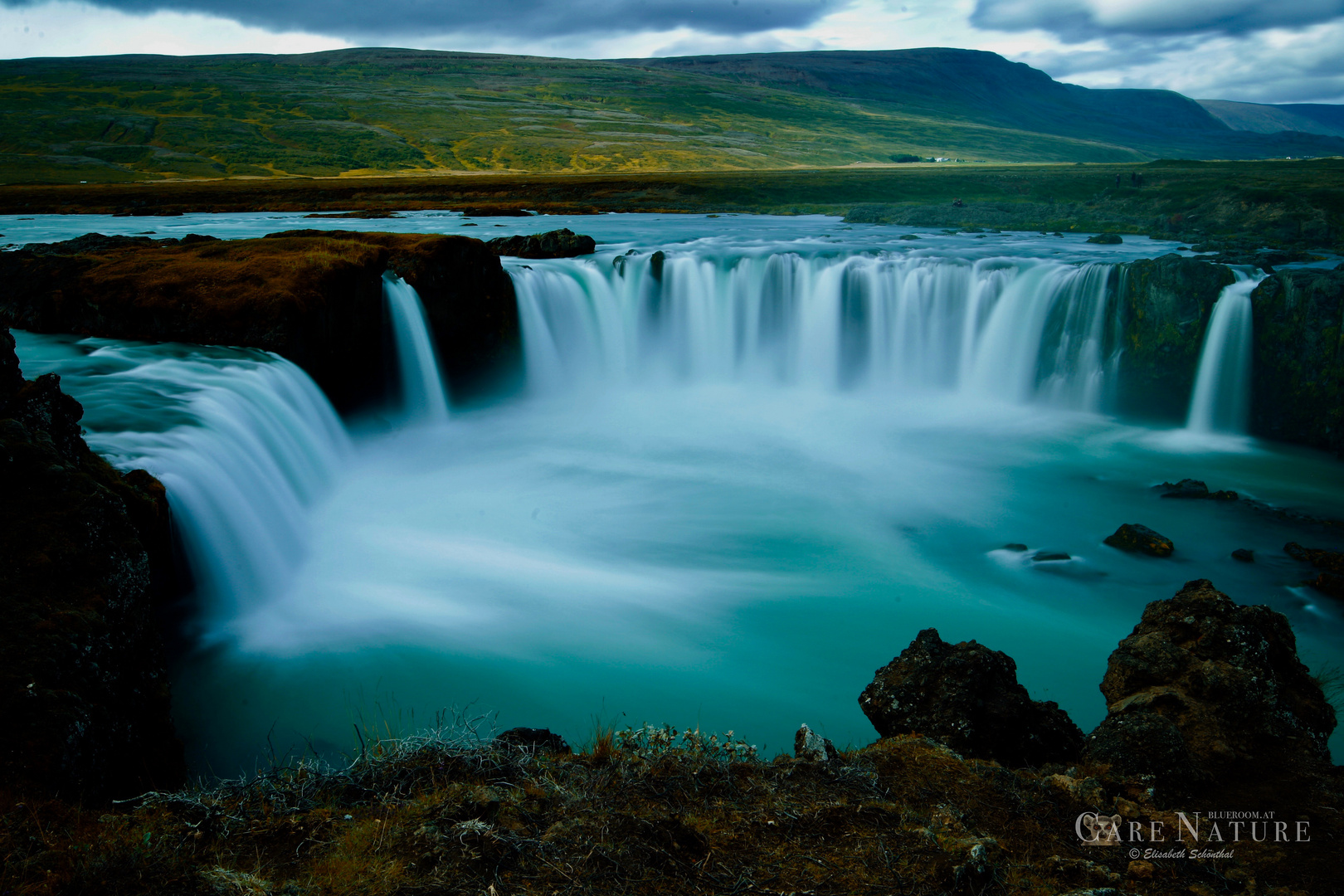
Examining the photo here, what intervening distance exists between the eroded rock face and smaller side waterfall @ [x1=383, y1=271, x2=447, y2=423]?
44.2 feet

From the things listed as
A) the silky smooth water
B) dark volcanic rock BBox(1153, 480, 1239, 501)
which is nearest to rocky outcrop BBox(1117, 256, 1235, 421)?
the silky smooth water

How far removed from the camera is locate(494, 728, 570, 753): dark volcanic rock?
474cm

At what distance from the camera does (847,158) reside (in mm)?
135375

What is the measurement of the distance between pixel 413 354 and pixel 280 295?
3.59m

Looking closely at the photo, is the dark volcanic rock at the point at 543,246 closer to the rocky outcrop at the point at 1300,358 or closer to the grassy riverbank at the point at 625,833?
the rocky outcrop at the point at 1300,358

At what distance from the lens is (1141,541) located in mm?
10836

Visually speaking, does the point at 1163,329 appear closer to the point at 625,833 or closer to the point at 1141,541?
the point at 1141,541

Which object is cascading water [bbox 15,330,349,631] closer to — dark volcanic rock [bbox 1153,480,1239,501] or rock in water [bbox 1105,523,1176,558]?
rock in water [bbox 1105,523,1176,558]

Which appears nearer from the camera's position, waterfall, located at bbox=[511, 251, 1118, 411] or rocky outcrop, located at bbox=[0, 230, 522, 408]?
rocky outcrop, located at bbox=[0, 230, 522, 408]

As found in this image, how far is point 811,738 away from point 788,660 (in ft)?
12.7

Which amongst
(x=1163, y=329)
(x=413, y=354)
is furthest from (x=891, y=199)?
(x=413, y=354)

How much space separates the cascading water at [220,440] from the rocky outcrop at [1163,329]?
54.5 feet

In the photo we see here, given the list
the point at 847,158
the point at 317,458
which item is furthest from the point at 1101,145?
the point at 317,458

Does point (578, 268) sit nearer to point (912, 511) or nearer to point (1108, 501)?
point (912, 511)
